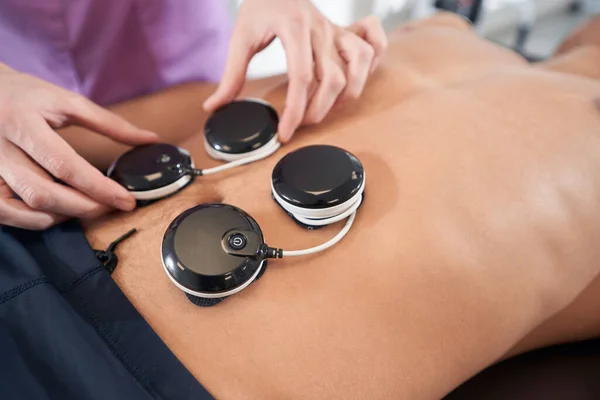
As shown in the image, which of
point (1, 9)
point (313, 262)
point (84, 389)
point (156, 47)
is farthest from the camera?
point (156, 47)

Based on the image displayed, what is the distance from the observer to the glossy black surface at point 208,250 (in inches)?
19.8

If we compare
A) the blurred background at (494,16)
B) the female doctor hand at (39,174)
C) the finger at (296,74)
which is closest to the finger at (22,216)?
the female doctor hand at (39,174)

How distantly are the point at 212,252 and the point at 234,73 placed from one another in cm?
33

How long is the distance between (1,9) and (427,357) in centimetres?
84

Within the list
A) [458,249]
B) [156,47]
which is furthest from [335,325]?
[156,47]

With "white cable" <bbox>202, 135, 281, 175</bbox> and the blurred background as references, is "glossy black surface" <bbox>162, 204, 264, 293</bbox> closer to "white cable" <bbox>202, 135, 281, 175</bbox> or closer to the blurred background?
"white cable" <bbox>202, 135, 281, 175</bbox>

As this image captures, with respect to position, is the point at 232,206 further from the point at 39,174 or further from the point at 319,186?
the point at 39,174

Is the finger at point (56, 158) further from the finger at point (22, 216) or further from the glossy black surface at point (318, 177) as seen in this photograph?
the glossy black surface at point (318, 177)

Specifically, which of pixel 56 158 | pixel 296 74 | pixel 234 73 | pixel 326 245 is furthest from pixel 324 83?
pixel 56 158

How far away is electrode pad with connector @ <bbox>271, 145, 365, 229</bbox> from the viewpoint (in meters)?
0.55

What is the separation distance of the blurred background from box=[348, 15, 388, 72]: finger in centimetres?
72

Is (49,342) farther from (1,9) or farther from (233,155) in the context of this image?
(1,9)

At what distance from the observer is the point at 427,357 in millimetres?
525

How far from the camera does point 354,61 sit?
0.72 meters
